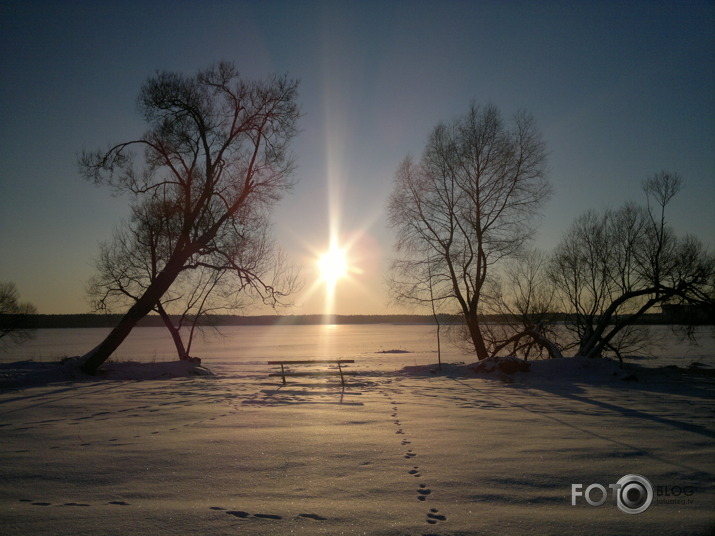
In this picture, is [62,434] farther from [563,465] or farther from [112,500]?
[563,465]

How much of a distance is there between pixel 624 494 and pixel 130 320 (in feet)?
45.4

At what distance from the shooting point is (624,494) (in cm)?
408

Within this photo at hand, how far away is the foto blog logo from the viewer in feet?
12.6

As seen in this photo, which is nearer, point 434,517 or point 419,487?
point 434,517

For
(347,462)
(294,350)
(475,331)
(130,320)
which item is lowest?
(294,350)

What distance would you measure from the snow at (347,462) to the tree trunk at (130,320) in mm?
3660

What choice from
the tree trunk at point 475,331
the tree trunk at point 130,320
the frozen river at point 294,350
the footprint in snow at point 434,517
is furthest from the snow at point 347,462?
the frozen river at point 294,350

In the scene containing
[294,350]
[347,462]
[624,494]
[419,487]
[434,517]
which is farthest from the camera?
[294,350]

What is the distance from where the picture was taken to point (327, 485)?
4.30m

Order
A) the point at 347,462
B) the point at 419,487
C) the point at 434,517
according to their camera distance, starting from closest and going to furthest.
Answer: the point at 434,517
the point at 419,487
the point at 347,462

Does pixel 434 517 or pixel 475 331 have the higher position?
pixel 475 331

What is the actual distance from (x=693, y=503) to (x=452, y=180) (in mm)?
14637

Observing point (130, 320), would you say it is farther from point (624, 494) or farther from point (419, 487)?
point (624, 494)

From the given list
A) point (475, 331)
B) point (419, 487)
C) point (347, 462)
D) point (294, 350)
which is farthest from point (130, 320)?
point (294, 350)
